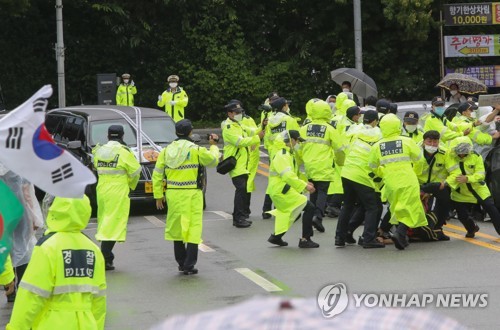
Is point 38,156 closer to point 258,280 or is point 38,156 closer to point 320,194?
point 258,280

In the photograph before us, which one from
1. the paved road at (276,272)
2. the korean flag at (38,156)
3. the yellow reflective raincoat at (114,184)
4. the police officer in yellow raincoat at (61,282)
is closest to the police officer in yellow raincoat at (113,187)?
the yellow reflective raincoat at (114,184)

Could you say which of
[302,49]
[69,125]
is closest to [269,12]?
[302,49]

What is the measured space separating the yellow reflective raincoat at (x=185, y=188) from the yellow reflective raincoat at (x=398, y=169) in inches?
90.2

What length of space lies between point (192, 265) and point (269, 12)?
22.3 meters

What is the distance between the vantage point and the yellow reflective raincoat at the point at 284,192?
46.6ft

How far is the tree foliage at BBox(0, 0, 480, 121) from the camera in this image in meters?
32.6

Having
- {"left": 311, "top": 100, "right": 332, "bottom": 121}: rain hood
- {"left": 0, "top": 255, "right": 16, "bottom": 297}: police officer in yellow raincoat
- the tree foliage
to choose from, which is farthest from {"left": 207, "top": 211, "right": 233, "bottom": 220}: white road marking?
the tree foliage

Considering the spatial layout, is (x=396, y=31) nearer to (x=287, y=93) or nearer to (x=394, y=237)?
(x=287, y=93)

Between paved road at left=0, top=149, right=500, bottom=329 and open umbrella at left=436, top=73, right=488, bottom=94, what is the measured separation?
7.11m

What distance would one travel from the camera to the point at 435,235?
14.7 meters

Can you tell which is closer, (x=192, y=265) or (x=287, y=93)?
(x=192, y=265)

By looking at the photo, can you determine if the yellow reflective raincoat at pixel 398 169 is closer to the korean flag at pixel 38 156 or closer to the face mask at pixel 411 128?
the face mask at pixel 411 128

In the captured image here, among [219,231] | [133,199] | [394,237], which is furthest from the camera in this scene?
[133,199]

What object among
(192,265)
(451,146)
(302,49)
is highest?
(302,49)
